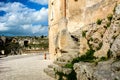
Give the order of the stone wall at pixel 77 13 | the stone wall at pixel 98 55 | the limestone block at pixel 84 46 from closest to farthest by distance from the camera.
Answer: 1. the stone wall at pixel 98 55
2. the stone wall at pixel 77 13
3. the limestone block at pixel 84 46

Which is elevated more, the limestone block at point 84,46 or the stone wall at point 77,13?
the stone wall at point 77,13

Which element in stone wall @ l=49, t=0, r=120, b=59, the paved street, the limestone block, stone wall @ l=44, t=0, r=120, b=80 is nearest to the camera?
stone wall @ l=44, t=0, r=120, b=80

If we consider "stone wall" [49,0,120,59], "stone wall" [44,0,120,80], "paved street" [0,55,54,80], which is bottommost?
"paved street" [0,55,54,80]

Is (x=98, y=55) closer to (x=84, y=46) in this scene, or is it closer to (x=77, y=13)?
(x=84, y=46)

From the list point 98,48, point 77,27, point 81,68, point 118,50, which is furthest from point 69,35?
point 118,50

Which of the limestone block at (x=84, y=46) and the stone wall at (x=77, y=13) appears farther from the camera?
the limestone block at (x=84, y=46)

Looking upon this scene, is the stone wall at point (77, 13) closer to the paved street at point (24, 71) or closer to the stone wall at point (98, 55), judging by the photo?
the stone wall at point (98, 55)

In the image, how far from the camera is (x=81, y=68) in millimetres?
10875

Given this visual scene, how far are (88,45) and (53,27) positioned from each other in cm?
1458

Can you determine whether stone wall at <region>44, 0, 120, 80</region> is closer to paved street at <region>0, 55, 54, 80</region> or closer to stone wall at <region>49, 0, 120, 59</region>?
stone wall at <region>49, 0, 120, 59</region>

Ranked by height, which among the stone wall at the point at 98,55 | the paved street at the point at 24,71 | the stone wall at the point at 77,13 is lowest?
the paved street at the point at 24,71

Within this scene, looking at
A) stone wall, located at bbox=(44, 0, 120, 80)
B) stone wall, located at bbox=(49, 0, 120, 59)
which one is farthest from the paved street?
stone wall, located at bbox=(49, 0, 120, 59)

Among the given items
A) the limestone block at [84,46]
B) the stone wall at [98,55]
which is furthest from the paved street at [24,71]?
the limestone block at [84,46]

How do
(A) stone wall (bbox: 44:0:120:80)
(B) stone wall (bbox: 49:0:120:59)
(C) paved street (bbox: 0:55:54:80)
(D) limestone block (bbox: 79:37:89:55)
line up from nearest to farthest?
(A) stone wall (bbox: 44:0:120:80), (B) stone wall (bbox: 49:0:120:59), (D) limestone block (bbox: 79:37:89:55), (C) paved street (bbox: 0:55:54:80)
